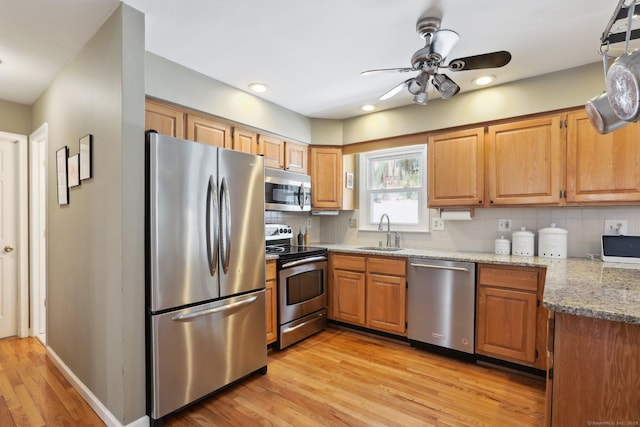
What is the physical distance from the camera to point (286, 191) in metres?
3.49

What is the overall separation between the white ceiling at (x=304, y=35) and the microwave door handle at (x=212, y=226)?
0.99 metres

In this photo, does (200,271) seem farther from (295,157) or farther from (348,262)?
(295,157)

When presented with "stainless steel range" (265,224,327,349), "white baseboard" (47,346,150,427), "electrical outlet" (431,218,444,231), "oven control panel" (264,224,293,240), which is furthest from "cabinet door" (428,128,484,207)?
"white baseboard" (47,346,150,427)

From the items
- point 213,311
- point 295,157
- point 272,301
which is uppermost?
point 295,157

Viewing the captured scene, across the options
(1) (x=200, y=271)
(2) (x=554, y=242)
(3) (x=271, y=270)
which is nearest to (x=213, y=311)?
(1) (x=200, y=271)

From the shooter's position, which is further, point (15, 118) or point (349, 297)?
point (349, 297)

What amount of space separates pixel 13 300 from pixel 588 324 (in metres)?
4.76

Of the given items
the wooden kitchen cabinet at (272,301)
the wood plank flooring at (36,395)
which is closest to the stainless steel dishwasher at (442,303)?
the wooden kitchen cabinet at (272,301)

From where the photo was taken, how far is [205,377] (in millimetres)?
2160

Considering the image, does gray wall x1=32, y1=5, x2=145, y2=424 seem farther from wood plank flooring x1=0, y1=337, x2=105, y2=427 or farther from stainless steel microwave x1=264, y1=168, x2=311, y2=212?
stainless steel microwave x1=264, y1=168, x2=311, y2=212

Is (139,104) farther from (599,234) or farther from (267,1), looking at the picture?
(599,234)

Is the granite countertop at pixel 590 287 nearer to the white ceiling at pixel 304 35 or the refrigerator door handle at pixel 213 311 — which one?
the white ceiling at pixel 304 35

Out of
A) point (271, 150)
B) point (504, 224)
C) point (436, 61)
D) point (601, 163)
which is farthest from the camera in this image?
point (271, 150)

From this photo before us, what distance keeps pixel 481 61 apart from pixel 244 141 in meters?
2.15
